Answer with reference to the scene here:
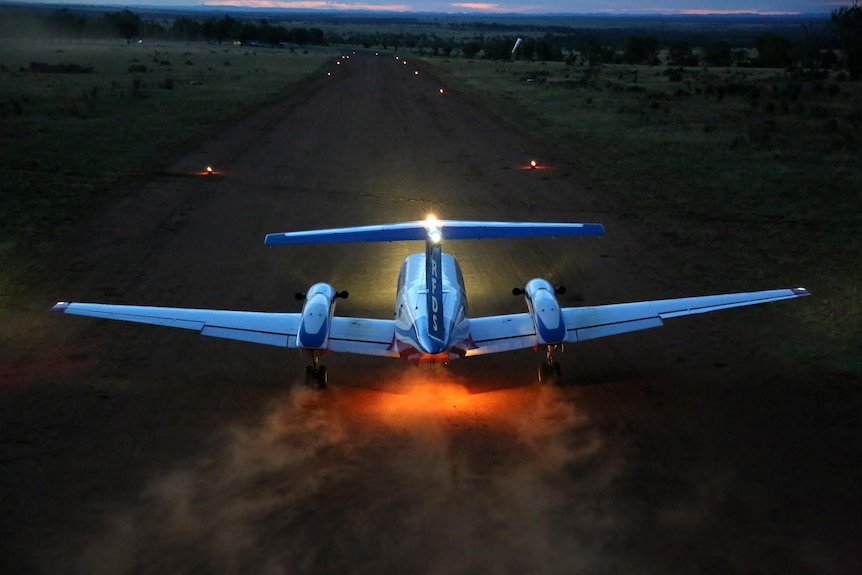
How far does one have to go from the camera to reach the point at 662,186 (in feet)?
118

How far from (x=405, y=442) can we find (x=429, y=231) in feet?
13.1

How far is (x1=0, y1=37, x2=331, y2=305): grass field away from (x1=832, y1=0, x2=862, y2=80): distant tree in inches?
2573

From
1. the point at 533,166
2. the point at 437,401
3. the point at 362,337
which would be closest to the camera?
the point at 362,337

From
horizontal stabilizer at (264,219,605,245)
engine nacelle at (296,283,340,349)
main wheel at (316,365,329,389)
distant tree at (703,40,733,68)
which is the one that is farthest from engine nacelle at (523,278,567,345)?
distant tree at (703,40,733,68)

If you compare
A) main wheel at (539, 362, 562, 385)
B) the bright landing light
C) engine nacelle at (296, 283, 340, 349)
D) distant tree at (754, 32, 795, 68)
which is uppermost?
the bright landing light

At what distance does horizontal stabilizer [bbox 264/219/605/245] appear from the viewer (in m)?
13.0

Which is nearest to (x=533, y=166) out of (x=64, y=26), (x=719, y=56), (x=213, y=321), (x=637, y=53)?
(x=213, y=321)

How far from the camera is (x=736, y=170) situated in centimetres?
3866

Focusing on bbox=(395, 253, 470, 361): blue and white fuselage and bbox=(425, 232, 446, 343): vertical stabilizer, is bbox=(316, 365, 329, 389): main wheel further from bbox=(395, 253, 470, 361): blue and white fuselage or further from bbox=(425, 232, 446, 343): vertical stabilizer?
bbox=(425, 232, 446, 343): vertical stabilizer

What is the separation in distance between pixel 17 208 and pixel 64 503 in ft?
73.6

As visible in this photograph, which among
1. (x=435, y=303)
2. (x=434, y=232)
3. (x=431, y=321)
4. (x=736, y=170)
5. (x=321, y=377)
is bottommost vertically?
(x=736, y=170)

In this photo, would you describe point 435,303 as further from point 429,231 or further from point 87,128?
point 87,128

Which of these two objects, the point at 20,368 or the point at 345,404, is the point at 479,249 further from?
the point at 20,368

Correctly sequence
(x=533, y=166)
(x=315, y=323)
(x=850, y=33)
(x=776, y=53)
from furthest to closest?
(x=776, y=53) < (x=850, y=33) < (x=533, y=166) < (x=315, y=323)
